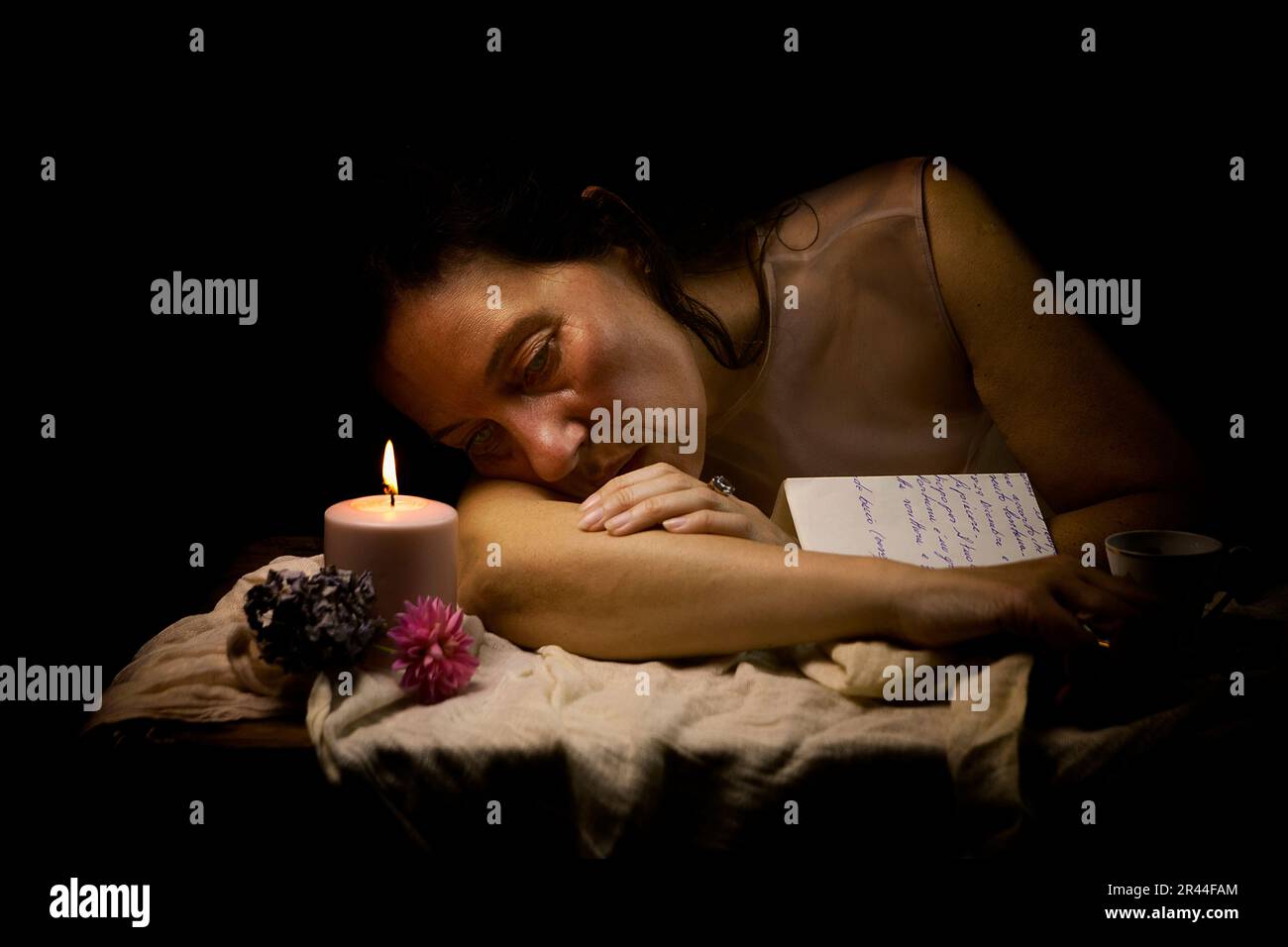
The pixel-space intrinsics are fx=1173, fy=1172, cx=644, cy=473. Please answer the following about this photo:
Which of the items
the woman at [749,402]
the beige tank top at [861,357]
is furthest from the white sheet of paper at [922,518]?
the beige tank top at [861,357]

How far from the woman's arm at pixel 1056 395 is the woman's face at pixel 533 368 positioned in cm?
47

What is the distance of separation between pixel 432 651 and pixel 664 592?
294mm

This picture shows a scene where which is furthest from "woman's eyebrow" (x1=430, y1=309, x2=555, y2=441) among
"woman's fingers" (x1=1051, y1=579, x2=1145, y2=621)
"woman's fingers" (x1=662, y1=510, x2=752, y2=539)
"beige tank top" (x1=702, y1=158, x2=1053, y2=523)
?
"woman's fingers" (x1=1051, y1=579, x2=1145, y2=621)

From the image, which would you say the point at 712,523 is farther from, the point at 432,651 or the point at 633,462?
the point at 432,651

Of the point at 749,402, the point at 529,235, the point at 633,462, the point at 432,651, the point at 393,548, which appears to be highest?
the point at 529,235

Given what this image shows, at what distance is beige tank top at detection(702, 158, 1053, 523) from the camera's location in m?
1.86

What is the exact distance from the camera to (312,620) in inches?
49.9

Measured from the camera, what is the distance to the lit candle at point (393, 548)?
4.36ft

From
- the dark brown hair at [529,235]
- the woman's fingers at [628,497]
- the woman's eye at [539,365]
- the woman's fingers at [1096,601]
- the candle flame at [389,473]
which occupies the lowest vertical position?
the woman's fingers at [1096,601]

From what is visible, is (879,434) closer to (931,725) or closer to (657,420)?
(657,420)

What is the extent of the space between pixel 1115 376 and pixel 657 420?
0.67 metres

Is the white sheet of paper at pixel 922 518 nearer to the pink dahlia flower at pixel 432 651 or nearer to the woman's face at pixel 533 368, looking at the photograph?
the woman's face at pixel 533 368

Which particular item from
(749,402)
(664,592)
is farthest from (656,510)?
(749,402)

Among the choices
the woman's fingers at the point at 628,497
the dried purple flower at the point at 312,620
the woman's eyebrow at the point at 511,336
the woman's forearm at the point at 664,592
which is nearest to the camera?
the dried purple flower at the point at 312,620
